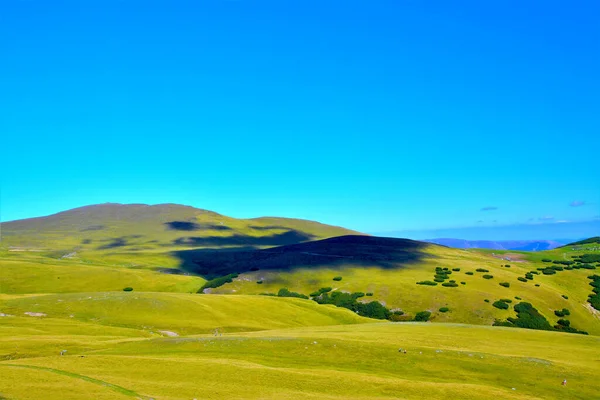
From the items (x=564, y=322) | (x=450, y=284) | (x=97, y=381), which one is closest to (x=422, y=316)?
(x=450, y=284)

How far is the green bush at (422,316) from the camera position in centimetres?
9956

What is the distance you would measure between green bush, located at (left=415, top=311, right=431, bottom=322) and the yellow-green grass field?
33.9 meters

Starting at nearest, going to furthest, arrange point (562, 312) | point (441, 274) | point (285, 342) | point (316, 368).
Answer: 1. point (316, 368)
2. point (285, 342)
3. point (562, 312)
4. point (441, 274)

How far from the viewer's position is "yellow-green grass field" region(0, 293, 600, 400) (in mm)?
29812

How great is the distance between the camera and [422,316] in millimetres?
100250

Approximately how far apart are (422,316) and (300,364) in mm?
66668

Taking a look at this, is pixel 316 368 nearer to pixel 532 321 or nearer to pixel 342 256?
pixel 532 321

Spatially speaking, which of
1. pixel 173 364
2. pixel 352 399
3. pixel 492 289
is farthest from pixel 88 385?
pixel 492 289

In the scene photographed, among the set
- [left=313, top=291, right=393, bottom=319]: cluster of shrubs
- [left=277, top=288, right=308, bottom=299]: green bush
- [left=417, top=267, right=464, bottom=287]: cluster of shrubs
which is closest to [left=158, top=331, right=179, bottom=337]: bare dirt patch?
[left=313, top=291, right=393, bottom=319]: cluster of shrubs

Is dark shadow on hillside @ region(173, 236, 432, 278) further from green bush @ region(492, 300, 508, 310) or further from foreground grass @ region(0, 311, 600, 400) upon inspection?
foreground grass @ region(0, 311, 600, 400)

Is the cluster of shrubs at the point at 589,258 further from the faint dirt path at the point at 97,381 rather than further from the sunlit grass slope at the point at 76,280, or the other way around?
the faint dirt path at the point at 97,381

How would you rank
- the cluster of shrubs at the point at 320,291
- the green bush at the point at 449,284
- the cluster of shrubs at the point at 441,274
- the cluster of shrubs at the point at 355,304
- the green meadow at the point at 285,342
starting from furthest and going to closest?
the cluster of shrubs at the point at 441,274, the green bush at the point at 449,284, the cluster of shrubs at the point at 320,291, the cluster of shrubs at the point at 355,304, the green meadow at the point at 285,342

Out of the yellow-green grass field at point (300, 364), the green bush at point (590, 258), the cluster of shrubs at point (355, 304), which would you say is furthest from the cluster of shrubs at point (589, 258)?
the yellow-green grass field at point (300, 364)

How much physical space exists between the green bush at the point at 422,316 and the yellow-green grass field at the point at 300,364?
3389 centimetres
